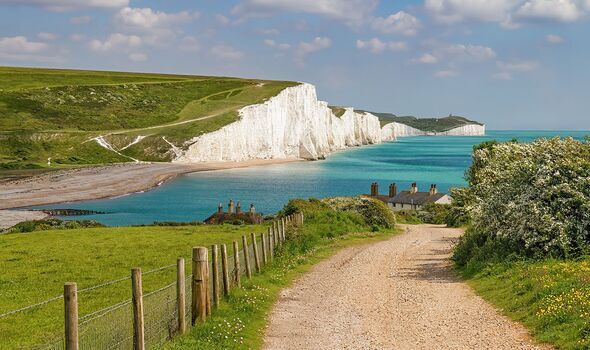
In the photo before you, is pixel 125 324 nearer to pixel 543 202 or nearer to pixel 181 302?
pixel 181 302

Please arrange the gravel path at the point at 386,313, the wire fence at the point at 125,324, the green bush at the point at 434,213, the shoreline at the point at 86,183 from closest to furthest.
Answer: the wire fence at the point at 125,324, the gravel path at the point at 386,313, the green bush at the point at 434,213, the shoreline at the point at 86,183

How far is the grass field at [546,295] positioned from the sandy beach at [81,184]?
59844mm

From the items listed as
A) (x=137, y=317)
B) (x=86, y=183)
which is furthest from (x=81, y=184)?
(x=137, y=317)

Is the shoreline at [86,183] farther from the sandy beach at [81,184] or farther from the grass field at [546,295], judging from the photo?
the grass field at [546,295]

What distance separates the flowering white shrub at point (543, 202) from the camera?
961 inches

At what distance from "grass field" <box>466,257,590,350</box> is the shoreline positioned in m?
65.9

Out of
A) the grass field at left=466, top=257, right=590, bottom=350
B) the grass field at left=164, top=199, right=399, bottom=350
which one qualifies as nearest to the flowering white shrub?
the grass field at left=466, top=257, right=590, bottom=350

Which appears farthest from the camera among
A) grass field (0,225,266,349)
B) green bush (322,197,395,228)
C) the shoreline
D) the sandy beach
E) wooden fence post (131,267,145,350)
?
the shoreline

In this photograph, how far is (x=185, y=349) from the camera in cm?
1417

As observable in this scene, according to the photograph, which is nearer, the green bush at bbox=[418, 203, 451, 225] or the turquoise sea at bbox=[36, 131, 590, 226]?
the green bush at bbox=[418, 203, 451, 225]

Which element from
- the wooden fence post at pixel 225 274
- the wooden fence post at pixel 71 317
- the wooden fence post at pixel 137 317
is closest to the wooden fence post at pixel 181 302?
the wooden fence post at pixel 137 317

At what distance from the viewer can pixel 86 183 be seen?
11612cm

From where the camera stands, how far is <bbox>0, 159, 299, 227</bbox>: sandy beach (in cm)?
9519

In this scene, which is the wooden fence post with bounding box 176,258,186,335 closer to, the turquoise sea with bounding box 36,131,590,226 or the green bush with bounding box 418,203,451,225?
the green bush with bounding box 418,203,451,225
